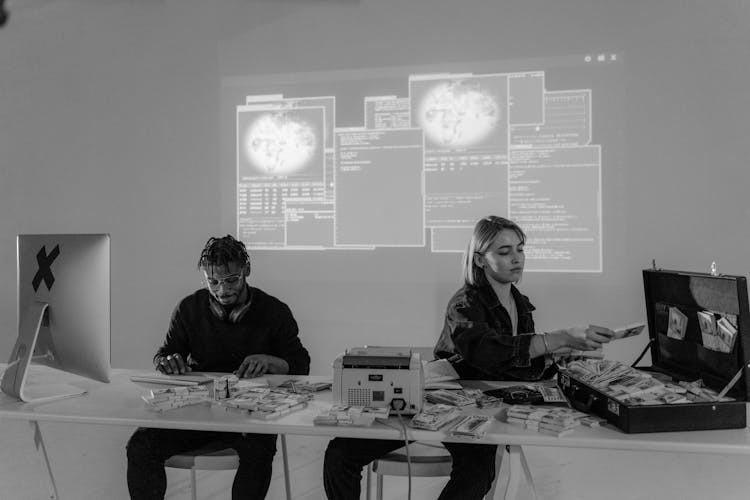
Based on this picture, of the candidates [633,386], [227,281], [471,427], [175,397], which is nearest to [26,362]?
[175,397]

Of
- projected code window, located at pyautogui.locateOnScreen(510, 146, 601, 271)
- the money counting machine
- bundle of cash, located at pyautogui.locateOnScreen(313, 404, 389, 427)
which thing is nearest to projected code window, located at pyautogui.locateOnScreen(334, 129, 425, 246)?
projected code window, located at pyautogui.locateOnScreen(510, 146, 601, 271)

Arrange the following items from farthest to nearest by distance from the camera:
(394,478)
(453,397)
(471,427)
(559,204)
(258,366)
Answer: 1. (559,204)
2. (394,478)
3. (258,366)
4. (453,397)
5. (471,427)

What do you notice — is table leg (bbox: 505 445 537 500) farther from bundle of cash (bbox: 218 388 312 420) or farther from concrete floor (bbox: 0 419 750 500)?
concrete floor (bbox: 0 419 750 500)

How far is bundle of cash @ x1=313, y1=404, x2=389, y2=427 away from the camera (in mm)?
1673

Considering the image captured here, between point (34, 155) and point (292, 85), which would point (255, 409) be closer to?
point (292, 85)

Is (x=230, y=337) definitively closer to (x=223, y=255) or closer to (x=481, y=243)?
(x=223, y=255)

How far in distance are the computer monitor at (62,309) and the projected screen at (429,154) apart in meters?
1.95

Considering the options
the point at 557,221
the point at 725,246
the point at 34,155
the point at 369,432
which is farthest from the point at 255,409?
the point at 34,155

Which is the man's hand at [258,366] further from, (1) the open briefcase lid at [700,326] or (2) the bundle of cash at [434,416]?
(1) the open briefcase lid at [700,326]

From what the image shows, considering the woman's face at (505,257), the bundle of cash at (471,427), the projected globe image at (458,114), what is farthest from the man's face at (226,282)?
the projected globe image at (458,114)

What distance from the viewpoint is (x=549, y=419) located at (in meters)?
1.63

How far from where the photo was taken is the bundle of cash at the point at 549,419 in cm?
160

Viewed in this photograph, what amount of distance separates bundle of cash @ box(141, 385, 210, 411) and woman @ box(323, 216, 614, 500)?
431 millimetres

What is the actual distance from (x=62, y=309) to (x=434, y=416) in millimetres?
1182
